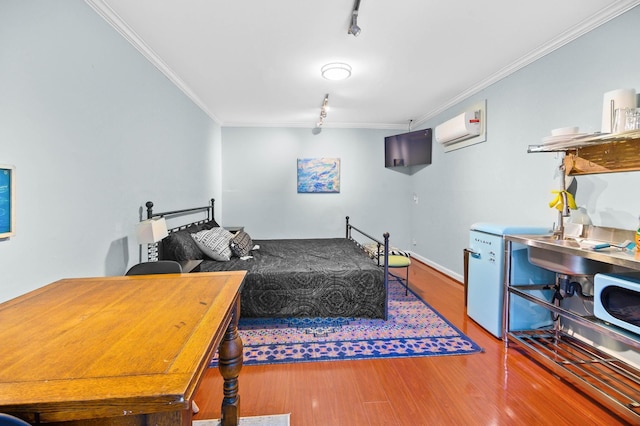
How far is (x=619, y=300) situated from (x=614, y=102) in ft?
4.26

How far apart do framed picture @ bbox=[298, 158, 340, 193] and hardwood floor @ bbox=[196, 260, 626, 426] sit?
3.61 m

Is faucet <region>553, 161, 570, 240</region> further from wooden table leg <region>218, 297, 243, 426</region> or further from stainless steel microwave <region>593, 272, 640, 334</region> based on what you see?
wooden table leg <region>218, 297, 243, 426</region>

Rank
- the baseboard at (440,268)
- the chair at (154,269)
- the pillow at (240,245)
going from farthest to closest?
the baseboard at (440,268), the pillow at (240,245), the chair at (154,269)

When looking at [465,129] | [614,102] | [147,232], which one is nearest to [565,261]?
[614,102]

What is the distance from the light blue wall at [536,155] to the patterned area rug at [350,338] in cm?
136

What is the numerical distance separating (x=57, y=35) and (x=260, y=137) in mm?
3753

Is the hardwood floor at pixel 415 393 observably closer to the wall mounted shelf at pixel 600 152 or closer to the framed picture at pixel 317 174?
the wall mounted shelf at pixel 600 152

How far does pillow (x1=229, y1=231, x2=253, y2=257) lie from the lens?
334 centimetres

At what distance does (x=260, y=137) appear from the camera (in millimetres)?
5352

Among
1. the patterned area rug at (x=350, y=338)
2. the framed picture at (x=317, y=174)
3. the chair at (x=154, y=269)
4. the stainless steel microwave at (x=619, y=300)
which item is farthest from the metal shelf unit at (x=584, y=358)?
the framed picture at (x=317, y=174)

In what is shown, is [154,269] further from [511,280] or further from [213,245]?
[511,280]

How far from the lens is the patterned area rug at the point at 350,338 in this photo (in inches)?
90.3

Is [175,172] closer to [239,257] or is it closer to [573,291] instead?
[239,257]

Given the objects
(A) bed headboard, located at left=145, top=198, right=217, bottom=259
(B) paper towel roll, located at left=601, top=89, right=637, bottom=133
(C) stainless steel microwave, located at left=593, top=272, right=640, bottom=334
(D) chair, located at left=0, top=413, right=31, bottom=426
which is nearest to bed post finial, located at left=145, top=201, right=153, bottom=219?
(A) bed headboard, located at left=145, top=198, right=217, bottom=259
